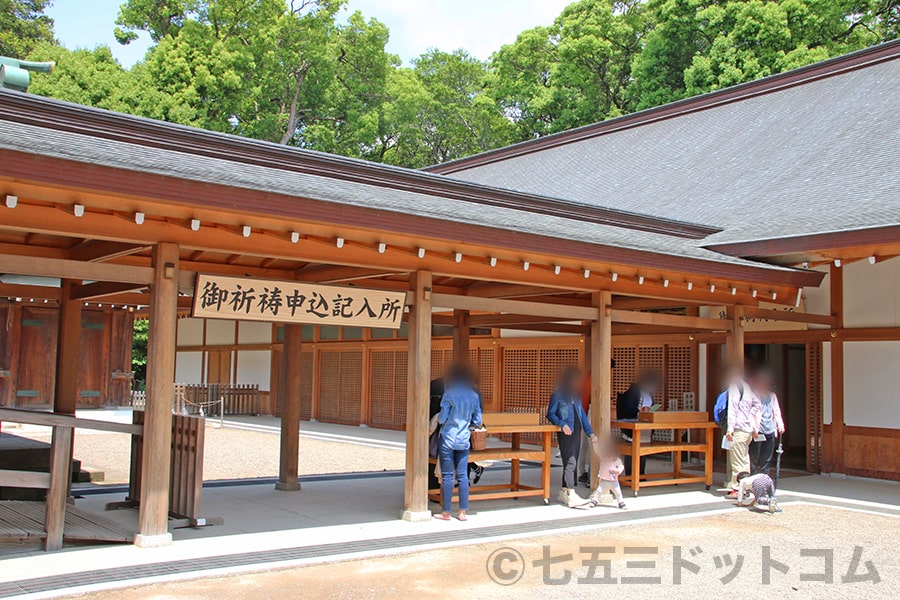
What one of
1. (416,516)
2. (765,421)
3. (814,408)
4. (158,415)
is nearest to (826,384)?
(814,408)

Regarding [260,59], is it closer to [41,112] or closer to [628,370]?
[628,370]

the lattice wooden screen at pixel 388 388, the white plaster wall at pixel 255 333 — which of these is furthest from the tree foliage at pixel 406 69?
the lattice wooden screen at pixel 388 388

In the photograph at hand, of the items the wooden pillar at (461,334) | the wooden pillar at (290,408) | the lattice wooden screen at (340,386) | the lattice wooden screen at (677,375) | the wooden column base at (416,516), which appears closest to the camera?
the wooden column base at (416,516)

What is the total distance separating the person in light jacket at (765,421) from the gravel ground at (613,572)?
6.23ft

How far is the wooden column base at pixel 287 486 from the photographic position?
1005cm

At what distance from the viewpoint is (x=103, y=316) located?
22.9m

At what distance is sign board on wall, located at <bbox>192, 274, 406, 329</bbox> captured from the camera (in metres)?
6.92

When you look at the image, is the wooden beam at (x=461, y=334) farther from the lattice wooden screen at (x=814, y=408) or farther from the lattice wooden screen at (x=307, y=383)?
the lattice wooden screen at (x=307, y=383)

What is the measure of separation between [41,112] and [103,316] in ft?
50.4

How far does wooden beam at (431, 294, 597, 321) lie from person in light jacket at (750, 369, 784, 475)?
237 centimetres

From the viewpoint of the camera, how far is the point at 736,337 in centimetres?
1085

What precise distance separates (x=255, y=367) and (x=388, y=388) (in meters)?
6.00

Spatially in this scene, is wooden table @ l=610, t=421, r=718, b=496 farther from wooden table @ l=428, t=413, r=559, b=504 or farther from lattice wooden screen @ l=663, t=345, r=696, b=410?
lattice wooden screen @ l=663, t=345, r=696, b=410

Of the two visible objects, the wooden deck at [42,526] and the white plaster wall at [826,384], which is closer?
the wooden deck at [42,526]
